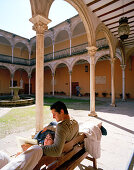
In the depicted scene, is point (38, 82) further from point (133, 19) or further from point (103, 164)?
point (133, 19)

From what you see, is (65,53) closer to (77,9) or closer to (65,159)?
(77,9)

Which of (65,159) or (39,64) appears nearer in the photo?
(65,159)

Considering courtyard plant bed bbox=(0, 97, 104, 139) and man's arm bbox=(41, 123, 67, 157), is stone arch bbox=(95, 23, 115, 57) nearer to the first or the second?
courtyard plant bed bbox=(0, 97, 104, 139)

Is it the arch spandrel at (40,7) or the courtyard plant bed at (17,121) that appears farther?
the courtyard plant bed at (17,121)

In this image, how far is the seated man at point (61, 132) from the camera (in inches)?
45.6

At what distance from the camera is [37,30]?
9.80 feet

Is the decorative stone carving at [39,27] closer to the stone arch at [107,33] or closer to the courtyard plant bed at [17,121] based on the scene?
the courtyard plant bed at [17,121]

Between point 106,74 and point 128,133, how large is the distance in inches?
491

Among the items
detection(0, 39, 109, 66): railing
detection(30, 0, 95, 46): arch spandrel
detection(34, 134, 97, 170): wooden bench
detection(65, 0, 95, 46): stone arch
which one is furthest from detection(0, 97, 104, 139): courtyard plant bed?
detection(0, 39, 109, 66): railing

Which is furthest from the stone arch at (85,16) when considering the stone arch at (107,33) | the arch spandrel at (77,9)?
the stone arch at (107,33)

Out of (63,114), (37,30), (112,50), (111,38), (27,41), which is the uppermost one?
(27,41)

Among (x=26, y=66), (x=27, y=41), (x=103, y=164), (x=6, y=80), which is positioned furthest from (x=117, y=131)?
(x=6, y=80)

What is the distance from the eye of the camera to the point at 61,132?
4.03 feet

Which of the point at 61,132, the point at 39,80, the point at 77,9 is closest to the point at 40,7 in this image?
the point at 39,80
